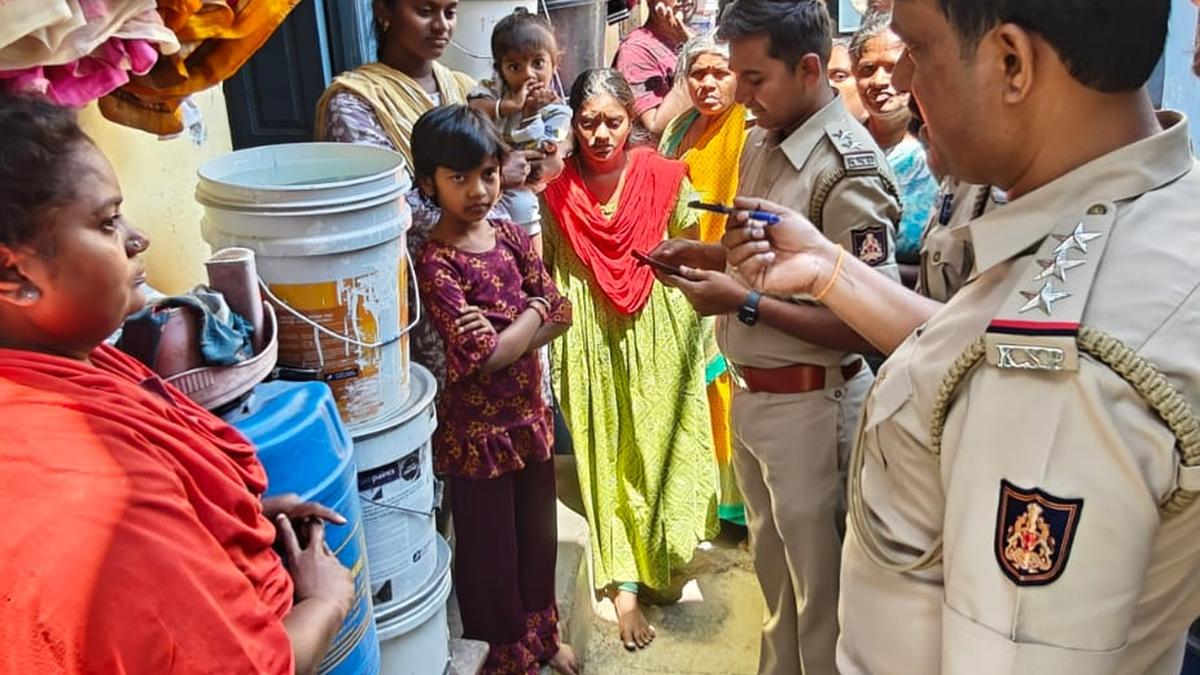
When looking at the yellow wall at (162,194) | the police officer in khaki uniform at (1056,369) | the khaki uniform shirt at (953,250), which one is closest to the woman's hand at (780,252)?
the khaki uniform shirt at (953,250)

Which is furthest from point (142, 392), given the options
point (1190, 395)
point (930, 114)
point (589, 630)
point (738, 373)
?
point (589, 630)

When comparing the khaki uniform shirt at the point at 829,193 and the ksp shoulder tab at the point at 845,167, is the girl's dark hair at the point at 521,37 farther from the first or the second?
the ksp shoulder tab at the point at 845,167

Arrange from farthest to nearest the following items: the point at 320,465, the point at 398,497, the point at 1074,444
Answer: the point at 398,497
the point at 320,465
the point at 1074,444

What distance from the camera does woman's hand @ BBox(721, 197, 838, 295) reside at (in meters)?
1.61

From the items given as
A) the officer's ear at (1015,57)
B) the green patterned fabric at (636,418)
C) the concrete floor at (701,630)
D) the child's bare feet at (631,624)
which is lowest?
the concrete floor at (701,630)

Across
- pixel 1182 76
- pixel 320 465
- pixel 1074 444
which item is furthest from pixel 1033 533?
pixel 1182 76

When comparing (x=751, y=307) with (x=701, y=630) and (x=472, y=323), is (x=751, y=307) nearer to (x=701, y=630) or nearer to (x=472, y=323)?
(x=472, y=323)

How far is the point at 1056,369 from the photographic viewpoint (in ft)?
2.77

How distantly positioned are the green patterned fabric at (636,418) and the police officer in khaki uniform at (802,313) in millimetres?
704

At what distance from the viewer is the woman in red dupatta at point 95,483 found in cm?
83

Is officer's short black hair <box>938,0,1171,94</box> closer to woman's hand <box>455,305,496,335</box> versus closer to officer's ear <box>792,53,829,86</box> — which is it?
officer's ear <box>792,53,829,86</box>

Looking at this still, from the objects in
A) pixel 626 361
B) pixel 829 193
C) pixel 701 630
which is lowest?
pixel 701 630

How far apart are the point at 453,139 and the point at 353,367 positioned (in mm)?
665

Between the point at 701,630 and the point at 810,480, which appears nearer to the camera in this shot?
the point at 810,480
